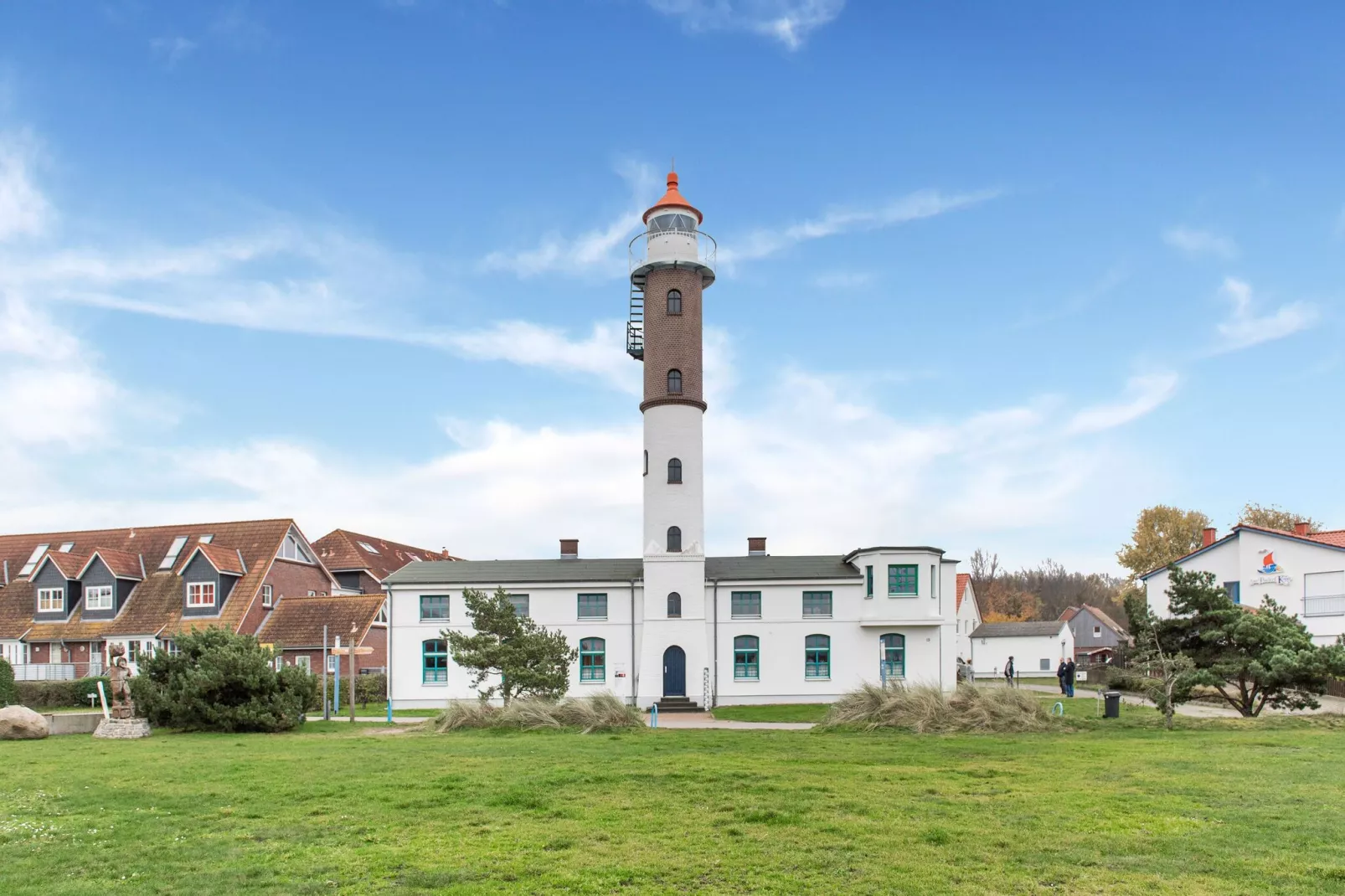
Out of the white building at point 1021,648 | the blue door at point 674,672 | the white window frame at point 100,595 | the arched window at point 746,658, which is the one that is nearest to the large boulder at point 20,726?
the blue door at point 674,672

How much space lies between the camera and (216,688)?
76.9 feet

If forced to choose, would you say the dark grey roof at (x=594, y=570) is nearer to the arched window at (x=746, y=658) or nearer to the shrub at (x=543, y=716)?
the arched window at (x=746, y=658)

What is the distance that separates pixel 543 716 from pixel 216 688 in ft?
25.1

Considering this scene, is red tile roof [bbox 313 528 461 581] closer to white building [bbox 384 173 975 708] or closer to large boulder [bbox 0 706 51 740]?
white building [bbox 384 173 975 708]

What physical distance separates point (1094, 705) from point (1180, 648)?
174 inches

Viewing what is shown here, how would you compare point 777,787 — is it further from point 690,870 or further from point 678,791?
point 690,870

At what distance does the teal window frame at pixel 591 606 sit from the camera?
3531 centimetres

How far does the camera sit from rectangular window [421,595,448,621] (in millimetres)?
35594

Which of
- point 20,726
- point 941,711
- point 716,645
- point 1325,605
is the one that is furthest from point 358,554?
point 1325,605

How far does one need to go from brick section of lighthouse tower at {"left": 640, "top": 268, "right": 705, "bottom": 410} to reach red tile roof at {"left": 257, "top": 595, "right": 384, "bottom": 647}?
14.3 meters

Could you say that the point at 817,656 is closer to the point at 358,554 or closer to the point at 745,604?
the point at 745,604

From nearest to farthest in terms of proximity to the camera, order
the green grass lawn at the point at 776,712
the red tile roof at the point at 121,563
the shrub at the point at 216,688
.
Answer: the shrub at the point at 216,688, the green grass lawn at the point at 776,712, the red tile roof at the point at 121,563

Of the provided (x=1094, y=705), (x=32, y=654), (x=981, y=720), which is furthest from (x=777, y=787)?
(x=32, y=654)

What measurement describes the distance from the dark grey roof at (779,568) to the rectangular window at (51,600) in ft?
86.1
